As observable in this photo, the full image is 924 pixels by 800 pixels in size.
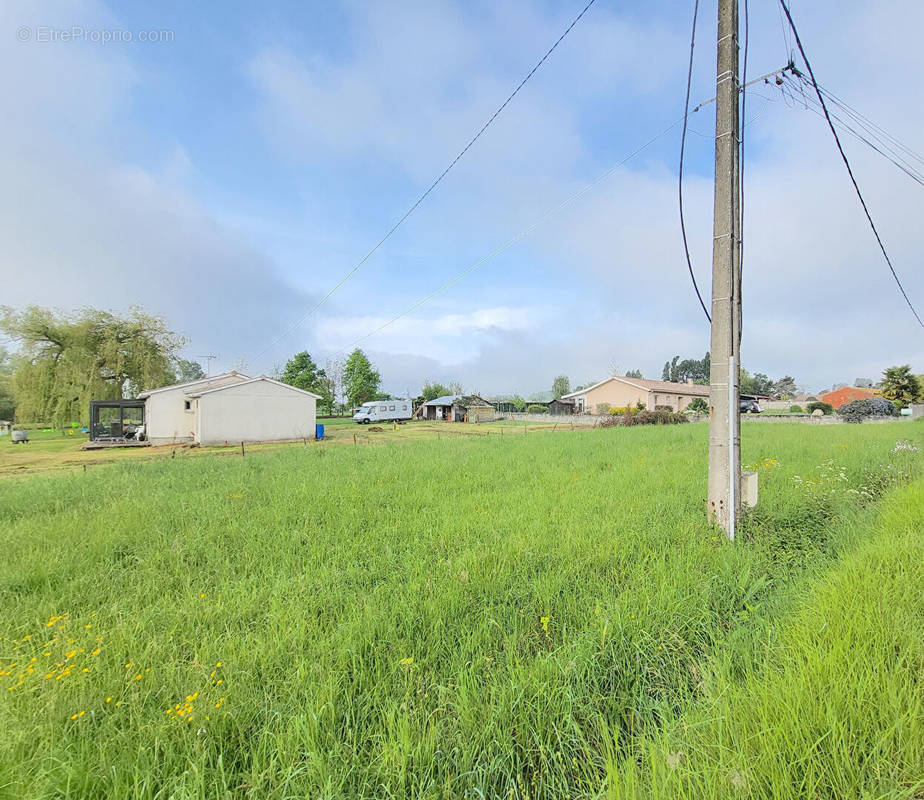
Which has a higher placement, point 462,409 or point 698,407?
point 698,407

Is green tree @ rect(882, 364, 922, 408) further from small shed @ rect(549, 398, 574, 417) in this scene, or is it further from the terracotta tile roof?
small shed @ rect(549, 398, 574, 417)

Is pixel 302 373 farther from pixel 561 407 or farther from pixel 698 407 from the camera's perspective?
pixel 698 407

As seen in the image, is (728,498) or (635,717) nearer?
(635,717)

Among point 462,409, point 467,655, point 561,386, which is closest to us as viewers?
point 467,655

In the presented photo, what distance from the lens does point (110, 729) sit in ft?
5.99

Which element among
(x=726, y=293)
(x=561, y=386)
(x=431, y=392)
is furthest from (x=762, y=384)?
(x=726, y=293)

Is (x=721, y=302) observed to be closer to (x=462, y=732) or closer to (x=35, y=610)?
(x=462, y=732)

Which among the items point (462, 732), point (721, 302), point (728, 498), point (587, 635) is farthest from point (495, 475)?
point (462, 732)

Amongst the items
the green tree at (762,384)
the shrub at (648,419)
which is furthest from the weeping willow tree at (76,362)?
the green tree at (762,384)

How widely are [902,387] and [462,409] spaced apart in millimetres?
37345

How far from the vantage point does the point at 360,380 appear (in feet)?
176

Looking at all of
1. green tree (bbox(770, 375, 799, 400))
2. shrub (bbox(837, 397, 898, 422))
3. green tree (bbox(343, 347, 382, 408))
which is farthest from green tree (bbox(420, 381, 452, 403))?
green tree (bbox(770, 375, 799, 400))

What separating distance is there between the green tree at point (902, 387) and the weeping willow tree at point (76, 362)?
5647 cm

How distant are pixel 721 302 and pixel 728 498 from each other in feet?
7.18
